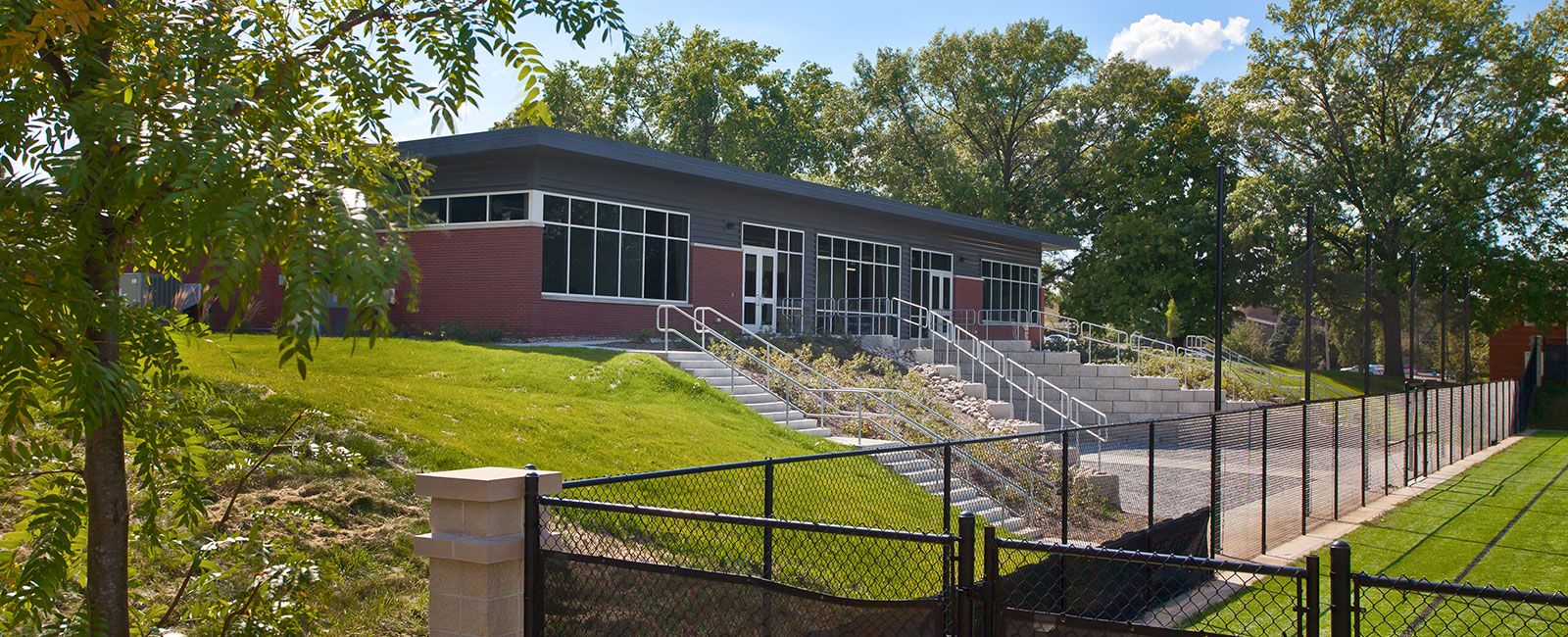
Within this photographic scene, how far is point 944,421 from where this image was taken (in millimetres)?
20938

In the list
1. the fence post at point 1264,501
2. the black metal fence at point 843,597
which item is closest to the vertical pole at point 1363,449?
the fence post at point 1264,501

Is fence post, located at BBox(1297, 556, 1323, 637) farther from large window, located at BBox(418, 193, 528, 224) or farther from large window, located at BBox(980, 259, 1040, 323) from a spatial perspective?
large window, located at BBox(980, 259, 1040, 323)

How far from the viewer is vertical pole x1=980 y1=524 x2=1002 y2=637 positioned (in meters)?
4.32

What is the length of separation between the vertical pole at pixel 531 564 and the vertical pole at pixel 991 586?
222 cm

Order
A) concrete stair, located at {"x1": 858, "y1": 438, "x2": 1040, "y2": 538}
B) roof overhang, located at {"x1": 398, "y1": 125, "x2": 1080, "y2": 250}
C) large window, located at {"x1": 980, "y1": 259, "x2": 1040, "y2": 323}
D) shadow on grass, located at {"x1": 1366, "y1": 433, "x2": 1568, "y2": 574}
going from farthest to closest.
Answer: large window, located at {"x1": 980, "y1": 259, "x2": 1040, "y2": 323}
roof overhang, located at {"x1": 398, "y1": 125, "x2": 1080, "y2": 250}
shadow on grass, located at {"x1": 1366, "y1": 433, "x2": 1568, "y2": 574}
concrete stair, located at {"x1": 858, "y1": 438, "x2": 1040, "y2": 538}

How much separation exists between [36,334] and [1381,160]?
1868 inches

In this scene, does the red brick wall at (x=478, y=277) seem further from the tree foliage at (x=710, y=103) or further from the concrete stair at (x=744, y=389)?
the tree foliage at (x=710, y=103)

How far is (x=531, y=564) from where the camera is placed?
18.6ft

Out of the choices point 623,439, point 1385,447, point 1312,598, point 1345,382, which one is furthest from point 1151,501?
point 1345,382

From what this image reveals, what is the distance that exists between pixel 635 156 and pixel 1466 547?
1734 cm

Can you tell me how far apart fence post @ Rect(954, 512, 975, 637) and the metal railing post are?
2.11m

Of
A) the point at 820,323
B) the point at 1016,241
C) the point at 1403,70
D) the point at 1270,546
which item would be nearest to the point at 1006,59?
the point at 1016,241

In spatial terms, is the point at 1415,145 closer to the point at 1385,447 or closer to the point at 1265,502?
the point at 1385,447

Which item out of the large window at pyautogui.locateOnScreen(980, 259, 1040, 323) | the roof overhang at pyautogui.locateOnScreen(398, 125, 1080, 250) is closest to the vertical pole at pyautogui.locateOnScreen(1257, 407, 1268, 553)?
the roof overhang at pyautogui.locateOnScreen(398, 125, 1080, 250)
